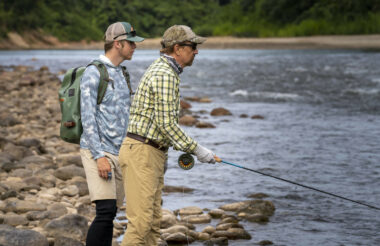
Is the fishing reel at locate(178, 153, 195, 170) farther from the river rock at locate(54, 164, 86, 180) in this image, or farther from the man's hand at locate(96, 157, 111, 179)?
the river rock at locate(54, 164, 86, 180)

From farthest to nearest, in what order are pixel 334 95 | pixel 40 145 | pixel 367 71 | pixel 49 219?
pixel 367 71 < pixel 334 95 < pixel 40 145 < pixel 49 219

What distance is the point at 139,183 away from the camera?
3.82 m

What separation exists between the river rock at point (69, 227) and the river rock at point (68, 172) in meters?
2.27

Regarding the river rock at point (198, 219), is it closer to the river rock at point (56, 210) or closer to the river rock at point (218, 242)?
the river rock at point (218, 242)

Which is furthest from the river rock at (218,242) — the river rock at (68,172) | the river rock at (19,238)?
the river rock at (68,172)

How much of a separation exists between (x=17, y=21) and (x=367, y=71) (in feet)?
195

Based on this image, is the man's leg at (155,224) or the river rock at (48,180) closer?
the man's leg at (155,224)

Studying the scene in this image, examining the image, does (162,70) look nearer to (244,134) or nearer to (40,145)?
(40,145)

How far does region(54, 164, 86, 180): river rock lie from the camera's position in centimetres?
779

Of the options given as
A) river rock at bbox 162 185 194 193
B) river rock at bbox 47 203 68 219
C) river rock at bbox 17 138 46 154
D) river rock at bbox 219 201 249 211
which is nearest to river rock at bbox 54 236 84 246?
river rock at bbox 47 203 68 219

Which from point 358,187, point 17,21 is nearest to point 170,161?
point 358,187

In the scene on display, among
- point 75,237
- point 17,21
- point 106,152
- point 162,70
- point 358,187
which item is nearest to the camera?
point 162,70

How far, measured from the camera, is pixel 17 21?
267 feet

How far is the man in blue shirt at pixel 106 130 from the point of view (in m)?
3.91
